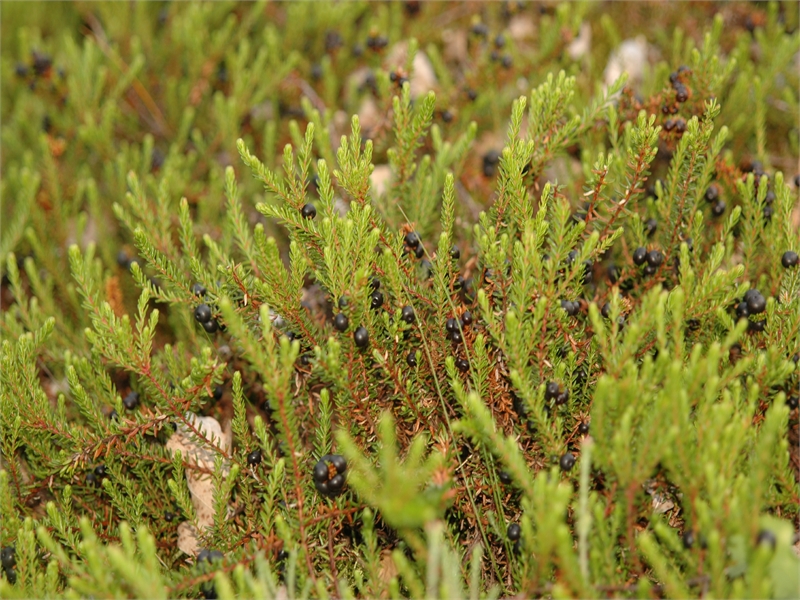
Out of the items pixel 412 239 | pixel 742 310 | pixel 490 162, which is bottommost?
pixel 742 310

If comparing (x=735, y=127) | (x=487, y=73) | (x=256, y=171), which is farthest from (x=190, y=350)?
(x=735, y=127)

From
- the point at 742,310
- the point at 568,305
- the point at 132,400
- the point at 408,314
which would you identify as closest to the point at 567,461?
the point at 568,305

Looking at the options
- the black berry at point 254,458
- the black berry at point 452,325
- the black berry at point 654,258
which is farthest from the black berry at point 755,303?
the black berry at point 254,458

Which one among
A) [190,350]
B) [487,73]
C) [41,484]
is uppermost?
[487,73]

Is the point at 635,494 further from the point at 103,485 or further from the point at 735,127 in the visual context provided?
the point at 735,127

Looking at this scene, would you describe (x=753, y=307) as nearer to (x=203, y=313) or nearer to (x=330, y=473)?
(x=330, y=473)

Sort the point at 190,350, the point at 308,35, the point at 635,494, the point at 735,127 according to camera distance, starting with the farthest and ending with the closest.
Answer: the point at 308,35 < the point at 735,127 < the point at 190,350 < the point at 635,494
